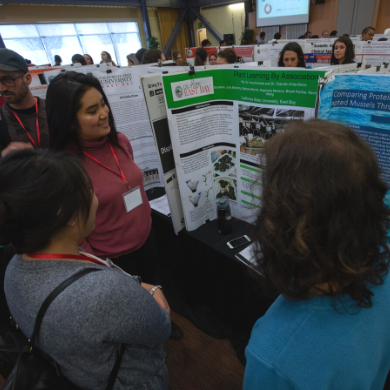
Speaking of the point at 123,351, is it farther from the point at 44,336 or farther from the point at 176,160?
the point at 176,160

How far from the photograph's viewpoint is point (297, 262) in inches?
18.5

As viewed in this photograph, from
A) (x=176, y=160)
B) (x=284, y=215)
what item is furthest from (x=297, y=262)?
(x=176, y=160)

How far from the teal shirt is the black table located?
0.70m

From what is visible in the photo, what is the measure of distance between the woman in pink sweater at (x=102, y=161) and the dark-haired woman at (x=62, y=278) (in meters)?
0.47

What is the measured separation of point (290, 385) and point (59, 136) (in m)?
1.22

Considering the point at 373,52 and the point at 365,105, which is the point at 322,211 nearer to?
the point at 365,105

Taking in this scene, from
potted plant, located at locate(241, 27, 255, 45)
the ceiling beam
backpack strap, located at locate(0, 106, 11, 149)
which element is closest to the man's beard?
backpack strap, located at locate(0, 106, 11, 149)

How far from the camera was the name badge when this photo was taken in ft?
4.13

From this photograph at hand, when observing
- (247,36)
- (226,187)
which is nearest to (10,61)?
(226,187)

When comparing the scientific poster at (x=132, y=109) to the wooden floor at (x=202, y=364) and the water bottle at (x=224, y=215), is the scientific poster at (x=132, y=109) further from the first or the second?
the wooden floor at (x=202, y=364)

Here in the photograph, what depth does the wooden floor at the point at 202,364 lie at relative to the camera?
4.95 feet

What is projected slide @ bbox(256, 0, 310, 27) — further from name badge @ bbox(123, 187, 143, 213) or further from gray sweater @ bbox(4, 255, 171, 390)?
gray sweater @ bbox(4, 255, 171, 390)

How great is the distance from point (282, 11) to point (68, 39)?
840cm

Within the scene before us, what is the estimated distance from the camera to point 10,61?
4.80 feet
